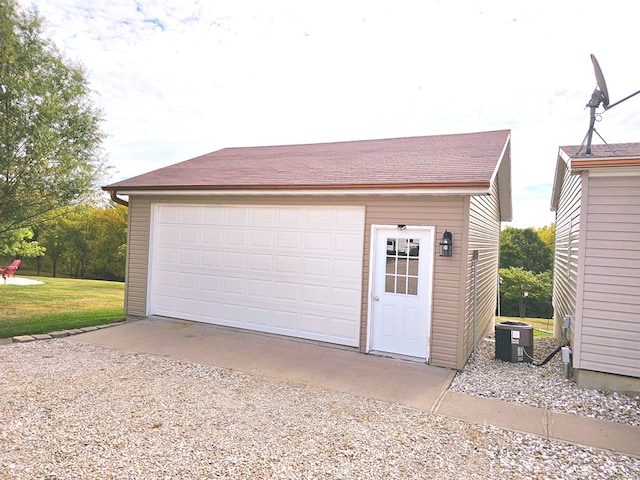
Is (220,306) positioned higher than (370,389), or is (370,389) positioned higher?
(220,306)

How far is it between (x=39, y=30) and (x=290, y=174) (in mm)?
8544

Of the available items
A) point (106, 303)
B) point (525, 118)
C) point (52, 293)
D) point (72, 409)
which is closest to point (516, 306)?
point (525, 118)

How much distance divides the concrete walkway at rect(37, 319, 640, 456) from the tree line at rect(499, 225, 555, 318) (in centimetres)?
1633

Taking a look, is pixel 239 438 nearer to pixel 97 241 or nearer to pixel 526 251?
pixel 526 251

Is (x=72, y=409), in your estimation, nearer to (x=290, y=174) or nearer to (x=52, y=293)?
(x=290, y=174)

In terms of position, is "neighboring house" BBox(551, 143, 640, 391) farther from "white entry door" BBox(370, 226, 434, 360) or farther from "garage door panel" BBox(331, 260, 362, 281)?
"garage door panel" BBox(331, 260, 362, 281)

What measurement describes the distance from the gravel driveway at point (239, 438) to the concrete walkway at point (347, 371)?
0.25 metres

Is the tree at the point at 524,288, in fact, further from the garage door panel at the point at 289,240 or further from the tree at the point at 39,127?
the tree at the point at 39,127

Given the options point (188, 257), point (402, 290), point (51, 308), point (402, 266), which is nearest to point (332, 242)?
point (402, 266)

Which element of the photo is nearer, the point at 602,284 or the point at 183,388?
the point at 183,388

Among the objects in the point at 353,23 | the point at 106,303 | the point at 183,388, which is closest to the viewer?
the point at 183,388

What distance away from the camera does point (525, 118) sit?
11250 millimetres

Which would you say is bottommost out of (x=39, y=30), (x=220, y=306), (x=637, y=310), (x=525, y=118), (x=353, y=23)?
(x=220, y=306)

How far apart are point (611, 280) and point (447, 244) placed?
1987mm
